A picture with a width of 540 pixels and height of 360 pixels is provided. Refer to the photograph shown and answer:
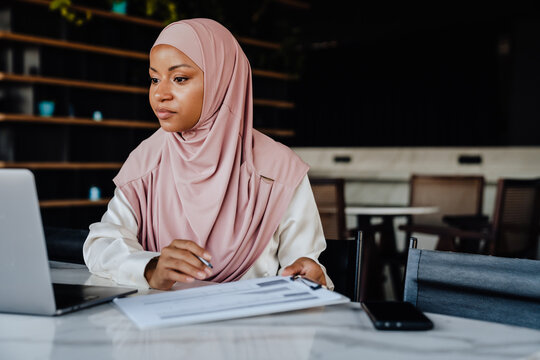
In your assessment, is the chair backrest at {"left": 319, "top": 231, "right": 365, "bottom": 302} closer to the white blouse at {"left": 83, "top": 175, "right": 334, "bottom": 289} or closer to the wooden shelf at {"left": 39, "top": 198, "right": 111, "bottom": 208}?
the white blouse at {"left": 83, "top": 175, "right": 334, "bottom": 289}

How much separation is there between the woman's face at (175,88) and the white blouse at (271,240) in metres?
0.25

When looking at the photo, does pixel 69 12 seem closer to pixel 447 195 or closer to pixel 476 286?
pixel 447 195

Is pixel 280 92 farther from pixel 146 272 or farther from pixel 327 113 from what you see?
pixel 146 272

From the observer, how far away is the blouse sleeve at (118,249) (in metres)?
1.10

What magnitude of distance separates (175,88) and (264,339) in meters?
0.62

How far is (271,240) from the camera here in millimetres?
1300

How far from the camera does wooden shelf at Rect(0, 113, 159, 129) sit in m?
4.18

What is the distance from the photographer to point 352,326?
2.73ft

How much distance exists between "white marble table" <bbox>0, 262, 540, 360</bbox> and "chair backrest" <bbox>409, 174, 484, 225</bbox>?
9.62ft

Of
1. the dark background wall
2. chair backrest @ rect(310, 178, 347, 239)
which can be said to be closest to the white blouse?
chair backrest @ rect(310, 178, 347, 239)

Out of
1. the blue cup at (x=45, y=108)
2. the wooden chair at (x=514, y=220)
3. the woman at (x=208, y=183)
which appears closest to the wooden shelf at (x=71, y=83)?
the blue cup at (x=45, y=108)

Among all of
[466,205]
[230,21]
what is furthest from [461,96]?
[466,205]

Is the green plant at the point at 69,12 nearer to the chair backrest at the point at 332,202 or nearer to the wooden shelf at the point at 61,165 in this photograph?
the wooden shelf at the point at 61,165

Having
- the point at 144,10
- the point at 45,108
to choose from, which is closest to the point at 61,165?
the point at 45,108
